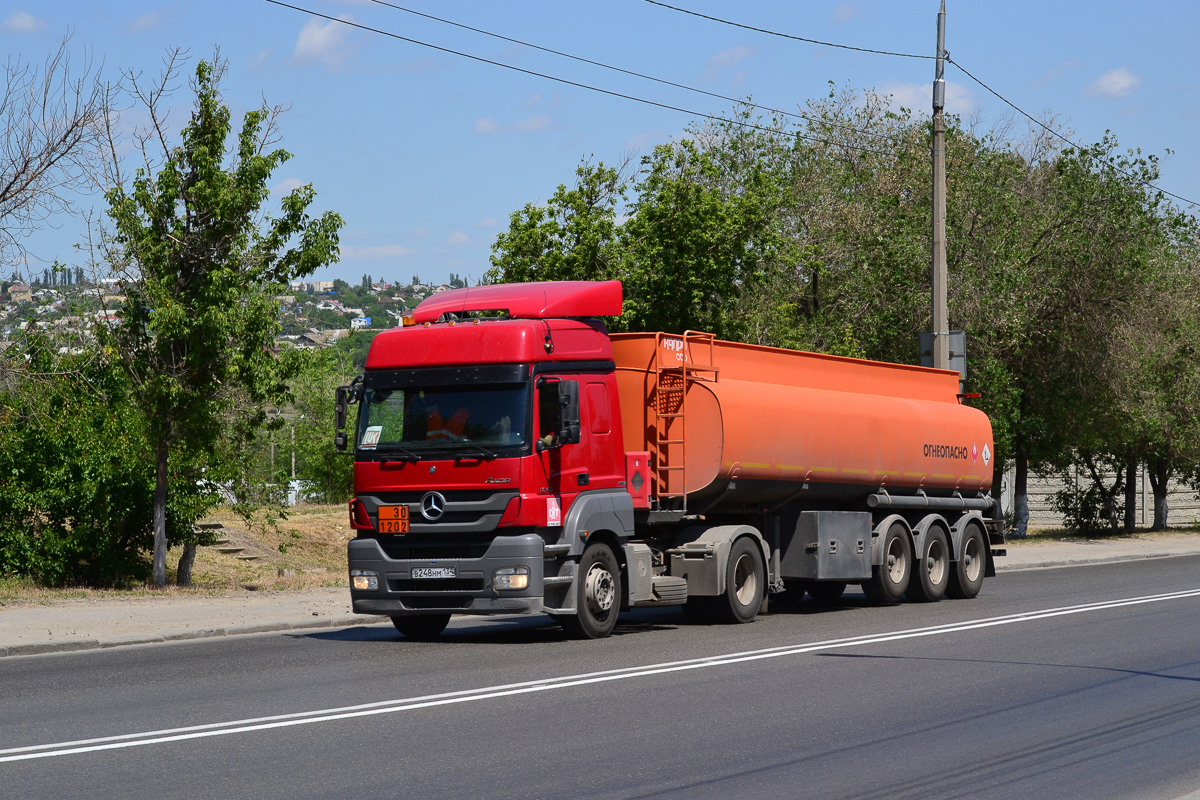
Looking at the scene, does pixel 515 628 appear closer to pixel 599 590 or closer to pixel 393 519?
pixel 599 590

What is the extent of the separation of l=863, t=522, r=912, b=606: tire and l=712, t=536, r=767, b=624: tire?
277 centimetres

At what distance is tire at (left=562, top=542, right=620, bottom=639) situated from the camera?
552 inches

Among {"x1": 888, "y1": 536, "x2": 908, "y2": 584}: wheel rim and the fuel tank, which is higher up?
the fuel tank

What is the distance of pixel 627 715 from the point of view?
9344 mm

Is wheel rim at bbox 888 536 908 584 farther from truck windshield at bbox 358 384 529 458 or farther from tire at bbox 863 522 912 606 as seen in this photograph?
truck windshield at bbox 358 384 529 458

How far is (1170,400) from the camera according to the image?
38.4 meters

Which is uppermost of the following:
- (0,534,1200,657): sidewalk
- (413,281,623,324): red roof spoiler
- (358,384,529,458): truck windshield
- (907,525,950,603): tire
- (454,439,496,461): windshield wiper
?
(413,281,623,324): red roof spoiler

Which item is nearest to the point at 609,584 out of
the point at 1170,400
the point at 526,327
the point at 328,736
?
the point at 526,327

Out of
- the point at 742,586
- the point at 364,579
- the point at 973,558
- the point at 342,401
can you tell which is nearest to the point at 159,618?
the point at 364,579

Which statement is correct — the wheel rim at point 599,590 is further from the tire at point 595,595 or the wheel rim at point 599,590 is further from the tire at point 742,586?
the tire at point 742,586

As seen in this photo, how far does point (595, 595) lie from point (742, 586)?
9.10 feet

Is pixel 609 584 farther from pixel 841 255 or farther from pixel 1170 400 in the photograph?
pixel 1170 400

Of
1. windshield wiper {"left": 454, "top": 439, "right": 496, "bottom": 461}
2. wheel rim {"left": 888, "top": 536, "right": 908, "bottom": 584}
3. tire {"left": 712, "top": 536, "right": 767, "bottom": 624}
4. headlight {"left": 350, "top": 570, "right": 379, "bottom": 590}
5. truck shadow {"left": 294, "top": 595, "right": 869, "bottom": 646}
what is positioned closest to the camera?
windshield wiper {"left": 454, "top": 439, "right": 496, "bottom": 461}

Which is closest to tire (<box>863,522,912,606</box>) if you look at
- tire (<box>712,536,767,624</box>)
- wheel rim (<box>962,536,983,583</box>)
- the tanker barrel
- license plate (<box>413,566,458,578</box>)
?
the tanker barrel
